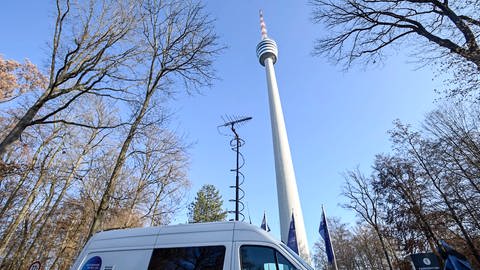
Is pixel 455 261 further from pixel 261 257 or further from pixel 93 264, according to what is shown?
pixel 93 264

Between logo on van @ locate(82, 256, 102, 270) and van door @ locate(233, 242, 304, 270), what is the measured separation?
10.2ft

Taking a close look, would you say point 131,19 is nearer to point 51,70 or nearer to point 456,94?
point 51,70

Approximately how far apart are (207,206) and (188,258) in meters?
32.2

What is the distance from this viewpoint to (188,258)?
4496 millimetres

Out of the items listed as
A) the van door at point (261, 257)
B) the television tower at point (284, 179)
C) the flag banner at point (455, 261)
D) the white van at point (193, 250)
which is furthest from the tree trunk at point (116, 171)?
the television tower at point (284, 179)

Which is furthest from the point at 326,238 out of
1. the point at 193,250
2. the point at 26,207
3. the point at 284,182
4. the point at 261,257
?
the point at 26,207

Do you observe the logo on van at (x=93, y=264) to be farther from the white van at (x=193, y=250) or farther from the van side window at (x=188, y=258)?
the van side window at (x=188, y=258)

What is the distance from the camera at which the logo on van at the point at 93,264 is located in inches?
197

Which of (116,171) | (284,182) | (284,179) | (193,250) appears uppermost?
(284,179)

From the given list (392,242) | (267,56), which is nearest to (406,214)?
(392,242)

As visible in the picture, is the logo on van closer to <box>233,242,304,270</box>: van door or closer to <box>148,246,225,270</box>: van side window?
<box>148,246,225,270</box>: van side window

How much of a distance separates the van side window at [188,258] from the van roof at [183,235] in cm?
13

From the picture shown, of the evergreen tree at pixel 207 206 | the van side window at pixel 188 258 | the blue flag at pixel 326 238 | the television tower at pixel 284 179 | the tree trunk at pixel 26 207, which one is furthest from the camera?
the evergreen tree at pixel 207 206

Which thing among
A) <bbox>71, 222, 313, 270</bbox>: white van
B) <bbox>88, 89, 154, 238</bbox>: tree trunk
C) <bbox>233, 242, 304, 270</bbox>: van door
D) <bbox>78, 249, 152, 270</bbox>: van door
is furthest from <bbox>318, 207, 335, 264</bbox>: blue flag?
<bbox>88, 89, 154, 238</bbox>: tree trunk
